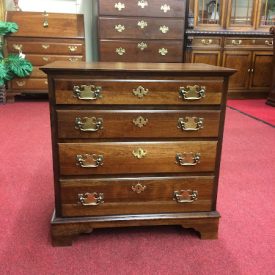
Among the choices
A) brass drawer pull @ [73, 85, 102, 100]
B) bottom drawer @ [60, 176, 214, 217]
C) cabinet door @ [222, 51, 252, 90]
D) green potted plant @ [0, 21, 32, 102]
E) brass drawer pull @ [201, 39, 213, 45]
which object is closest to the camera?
brass drawer pull @ [73, 85, 102, 100]

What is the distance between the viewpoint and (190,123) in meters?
1.35

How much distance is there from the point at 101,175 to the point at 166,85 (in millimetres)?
456

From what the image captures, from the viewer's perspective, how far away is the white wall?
14.8 ft

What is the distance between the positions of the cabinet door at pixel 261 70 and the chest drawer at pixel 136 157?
153 inches

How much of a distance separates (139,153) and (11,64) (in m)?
3.21

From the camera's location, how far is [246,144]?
2.84m

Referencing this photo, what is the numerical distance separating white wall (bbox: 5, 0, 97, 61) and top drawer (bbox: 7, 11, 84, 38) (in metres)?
0.50

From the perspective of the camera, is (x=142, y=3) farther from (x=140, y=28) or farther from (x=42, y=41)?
(x=42, y=41)

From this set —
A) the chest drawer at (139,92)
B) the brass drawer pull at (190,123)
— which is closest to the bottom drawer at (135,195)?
the brass drawer pull at (190,123)

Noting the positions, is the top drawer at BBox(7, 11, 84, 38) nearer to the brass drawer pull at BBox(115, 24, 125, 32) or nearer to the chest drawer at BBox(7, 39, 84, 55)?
the chest drawer at BBox(7, 39, 84, 55)

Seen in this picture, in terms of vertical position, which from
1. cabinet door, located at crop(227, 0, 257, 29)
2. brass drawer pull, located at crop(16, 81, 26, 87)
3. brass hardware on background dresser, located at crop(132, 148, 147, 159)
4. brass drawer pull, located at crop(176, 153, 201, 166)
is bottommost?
brass drawer pull, located at crop(16, 81, 26, 87)

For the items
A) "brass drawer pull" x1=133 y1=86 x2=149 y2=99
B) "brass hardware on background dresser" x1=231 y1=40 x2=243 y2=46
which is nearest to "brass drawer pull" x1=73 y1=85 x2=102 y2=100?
"brass drawer pull" x1=133 y1=86 x2=149 y2=99

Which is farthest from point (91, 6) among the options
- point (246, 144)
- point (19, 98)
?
point (246, 144)

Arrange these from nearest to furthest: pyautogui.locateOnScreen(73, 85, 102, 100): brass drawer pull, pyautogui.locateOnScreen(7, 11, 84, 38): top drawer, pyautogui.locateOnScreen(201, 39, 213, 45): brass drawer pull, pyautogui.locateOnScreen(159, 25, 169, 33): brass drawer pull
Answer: pyautogui.locateOnScreen(73, 85, 102, 100): brass drawer pull
pyautogui.locateOnScreen(7, 11, 84, 38): top drawer
pyautogui.locateOnScreen(159, 25, 169, 33): brass drawer pull
pyautogui.locateOnScreen(201, 39, 213, 45): brass drawer pull
